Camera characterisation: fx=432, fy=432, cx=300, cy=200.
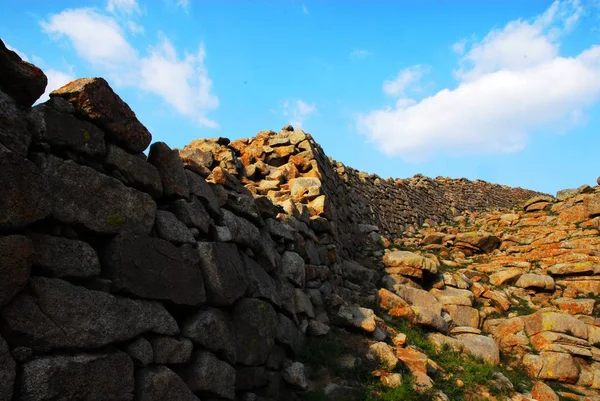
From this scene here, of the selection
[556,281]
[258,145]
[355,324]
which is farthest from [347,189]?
[355,324]

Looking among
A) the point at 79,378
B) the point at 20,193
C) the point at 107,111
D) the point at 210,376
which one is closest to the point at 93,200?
the point at 20,193

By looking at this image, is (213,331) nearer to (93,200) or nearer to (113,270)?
(113,270)

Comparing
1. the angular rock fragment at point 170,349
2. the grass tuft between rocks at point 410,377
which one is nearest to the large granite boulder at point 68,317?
the angular rock fragment at point 170,349

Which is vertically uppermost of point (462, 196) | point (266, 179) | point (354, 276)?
point (462, 196)

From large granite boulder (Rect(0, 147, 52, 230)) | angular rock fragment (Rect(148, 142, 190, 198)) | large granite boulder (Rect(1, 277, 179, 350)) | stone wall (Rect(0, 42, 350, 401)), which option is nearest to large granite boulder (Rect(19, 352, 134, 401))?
stone wall (Rect(0, 42, 350, 401))

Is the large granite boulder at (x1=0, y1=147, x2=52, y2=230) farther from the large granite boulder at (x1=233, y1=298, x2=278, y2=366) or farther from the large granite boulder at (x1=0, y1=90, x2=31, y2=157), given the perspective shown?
the large granite boulder at (x1=233, y1=298, x2=278, y2=366)

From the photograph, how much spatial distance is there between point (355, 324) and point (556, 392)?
4.16 metres

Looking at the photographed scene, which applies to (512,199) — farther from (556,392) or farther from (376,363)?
(376,363)

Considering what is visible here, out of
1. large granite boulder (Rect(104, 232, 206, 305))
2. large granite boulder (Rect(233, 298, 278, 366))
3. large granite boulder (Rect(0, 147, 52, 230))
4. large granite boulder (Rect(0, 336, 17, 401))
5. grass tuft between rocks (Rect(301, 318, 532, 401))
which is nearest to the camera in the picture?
large granite boulder (Rect(0, 336, 17, 401))

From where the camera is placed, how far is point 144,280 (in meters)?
4.28

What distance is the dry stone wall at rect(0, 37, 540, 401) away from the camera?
330 cm

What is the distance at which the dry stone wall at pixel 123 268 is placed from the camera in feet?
10.8

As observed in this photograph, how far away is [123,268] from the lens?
4.12 meters

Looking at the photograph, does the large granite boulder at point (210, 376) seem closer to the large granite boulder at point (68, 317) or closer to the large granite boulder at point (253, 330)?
the large granite boulder at point (253, 330)
